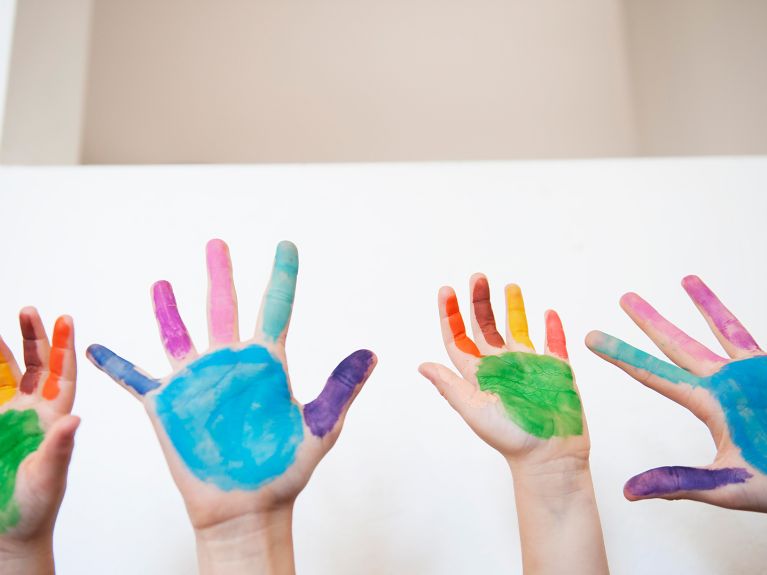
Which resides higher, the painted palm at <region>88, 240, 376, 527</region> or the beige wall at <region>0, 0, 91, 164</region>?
the beige wall at <region>0, 0, 91, 164</region>

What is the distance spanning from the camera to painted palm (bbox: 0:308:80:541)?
62 cm

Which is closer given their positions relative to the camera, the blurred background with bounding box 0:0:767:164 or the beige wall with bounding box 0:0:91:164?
the beige wall with bounding box 0:0:91:164

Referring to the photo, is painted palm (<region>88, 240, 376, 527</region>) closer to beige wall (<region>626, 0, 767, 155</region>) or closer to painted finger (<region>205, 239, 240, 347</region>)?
painted finger (<region>205, 239, 240, 347</region>)

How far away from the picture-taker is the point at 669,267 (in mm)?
1196

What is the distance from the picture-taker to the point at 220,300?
28.7 inches

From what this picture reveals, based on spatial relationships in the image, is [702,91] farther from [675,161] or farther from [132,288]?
[132,288]

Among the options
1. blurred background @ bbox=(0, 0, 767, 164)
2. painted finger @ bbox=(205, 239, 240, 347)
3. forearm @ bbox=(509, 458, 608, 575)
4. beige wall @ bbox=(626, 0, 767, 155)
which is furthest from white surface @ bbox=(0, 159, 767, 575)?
blurred background @ bbox=(0, 0, 767, 164)

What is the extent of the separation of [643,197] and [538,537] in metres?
0.76

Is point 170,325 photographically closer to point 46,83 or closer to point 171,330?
point 171,330

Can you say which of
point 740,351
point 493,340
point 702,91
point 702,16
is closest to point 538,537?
point 493,340

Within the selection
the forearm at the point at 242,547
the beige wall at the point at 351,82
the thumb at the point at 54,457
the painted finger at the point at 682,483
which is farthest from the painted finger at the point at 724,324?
the beige wall at the point at 351,82

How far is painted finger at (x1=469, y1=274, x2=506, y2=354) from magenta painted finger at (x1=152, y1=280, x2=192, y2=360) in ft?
1.15

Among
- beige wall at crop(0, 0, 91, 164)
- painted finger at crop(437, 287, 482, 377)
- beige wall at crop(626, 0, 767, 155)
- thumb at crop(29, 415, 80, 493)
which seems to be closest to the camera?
thumb at crop(29, 415, 80, 493)

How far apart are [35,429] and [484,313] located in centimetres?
53
